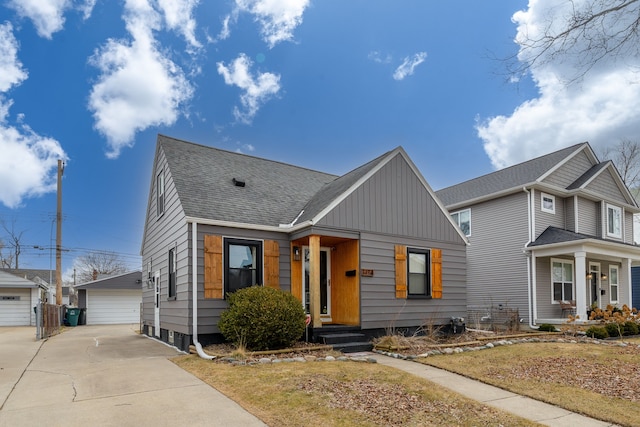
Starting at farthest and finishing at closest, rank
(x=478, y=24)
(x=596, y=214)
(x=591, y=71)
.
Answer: (x=596, y=214) < (x=478, y=24) < (x=591, y=71)

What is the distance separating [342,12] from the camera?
13828 mm

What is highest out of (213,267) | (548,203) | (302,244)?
(548,203)

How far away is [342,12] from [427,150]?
724 centimetres

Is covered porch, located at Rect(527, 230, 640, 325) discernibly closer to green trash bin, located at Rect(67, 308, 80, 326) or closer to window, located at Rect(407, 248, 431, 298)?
window, located at Rect(407, 248, 431, 298)

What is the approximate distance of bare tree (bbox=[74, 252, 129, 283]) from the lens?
50.6 metres

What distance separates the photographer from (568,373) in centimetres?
723

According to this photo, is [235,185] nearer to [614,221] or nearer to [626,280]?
[626,280]

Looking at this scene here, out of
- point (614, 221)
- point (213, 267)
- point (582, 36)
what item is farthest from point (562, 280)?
point (213, 267)

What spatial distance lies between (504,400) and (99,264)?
55.8m

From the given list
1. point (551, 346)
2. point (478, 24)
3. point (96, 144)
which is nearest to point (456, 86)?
point (478, 24)

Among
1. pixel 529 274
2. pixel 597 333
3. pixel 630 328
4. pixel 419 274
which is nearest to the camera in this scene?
pixel 419 274

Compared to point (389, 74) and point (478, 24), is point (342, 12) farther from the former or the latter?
point (478, 24)

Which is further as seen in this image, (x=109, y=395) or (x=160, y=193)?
(x=160, y=193)

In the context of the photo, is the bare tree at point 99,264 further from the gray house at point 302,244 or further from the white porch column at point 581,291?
the white porch column at point 581,291
